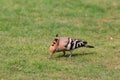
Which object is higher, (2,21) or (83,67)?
(2,21)

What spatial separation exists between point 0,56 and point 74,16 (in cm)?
666

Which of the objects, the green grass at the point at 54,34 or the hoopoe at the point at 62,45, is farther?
the hoopoe at the point at 62,45

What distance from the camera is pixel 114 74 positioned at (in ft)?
36.1

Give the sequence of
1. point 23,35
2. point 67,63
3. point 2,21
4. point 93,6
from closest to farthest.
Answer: point 67,63, point 23,35, point 2,21, point 93,6

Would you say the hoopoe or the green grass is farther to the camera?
the hoopoe

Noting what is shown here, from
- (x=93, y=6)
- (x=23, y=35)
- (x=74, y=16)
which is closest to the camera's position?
(x=23, y=35)

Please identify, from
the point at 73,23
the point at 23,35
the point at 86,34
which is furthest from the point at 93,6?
the point at 23,35

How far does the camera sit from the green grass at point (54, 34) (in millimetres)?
11023

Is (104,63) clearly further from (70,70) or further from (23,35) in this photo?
(23,35)

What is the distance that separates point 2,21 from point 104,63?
18.8 ft

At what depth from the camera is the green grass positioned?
36.2ft

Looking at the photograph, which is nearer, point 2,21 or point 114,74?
point 114,74

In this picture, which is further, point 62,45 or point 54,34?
point 54,34

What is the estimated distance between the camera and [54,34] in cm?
1548
